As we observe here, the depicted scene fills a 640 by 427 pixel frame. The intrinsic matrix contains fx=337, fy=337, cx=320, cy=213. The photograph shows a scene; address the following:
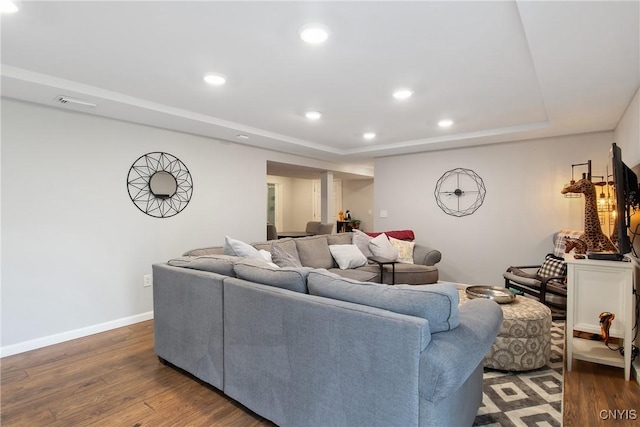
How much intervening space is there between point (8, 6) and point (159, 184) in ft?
7.44

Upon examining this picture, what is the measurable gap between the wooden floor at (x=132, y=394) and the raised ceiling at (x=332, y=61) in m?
2.14

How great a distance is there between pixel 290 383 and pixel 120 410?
1.17 metres

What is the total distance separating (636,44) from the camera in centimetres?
188

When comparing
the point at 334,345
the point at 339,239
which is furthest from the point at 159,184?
the point at 334,345

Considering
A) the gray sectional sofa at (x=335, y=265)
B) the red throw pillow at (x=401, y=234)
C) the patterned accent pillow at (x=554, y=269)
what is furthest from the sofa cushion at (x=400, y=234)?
the patterned accent pillow at (x=554, y=269)

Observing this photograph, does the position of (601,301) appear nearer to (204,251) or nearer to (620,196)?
(620,196)

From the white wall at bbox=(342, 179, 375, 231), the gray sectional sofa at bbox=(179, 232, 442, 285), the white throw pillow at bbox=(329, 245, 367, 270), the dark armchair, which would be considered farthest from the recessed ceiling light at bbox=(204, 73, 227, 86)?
the white wall at bbox=(342, 179, 375, 231)

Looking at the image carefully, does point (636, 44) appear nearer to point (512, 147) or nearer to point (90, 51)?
point (512, 147)

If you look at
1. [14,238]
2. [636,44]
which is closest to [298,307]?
[636,44]

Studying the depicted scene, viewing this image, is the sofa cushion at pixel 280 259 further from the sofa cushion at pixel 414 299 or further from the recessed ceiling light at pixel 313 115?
the sofa cushion at pixel 414 299

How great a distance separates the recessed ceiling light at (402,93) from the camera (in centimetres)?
289

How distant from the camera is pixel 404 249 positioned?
16.1 feet

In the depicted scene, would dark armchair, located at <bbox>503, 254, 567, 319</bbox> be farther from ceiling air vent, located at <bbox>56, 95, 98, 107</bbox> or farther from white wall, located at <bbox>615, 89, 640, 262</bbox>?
ceiling air vent, located at <bbox>56, 95, 98, 107</bbox>

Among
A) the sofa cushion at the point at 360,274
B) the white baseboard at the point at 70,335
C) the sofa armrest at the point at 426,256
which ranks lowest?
the white baseboard at the point at 70,335
